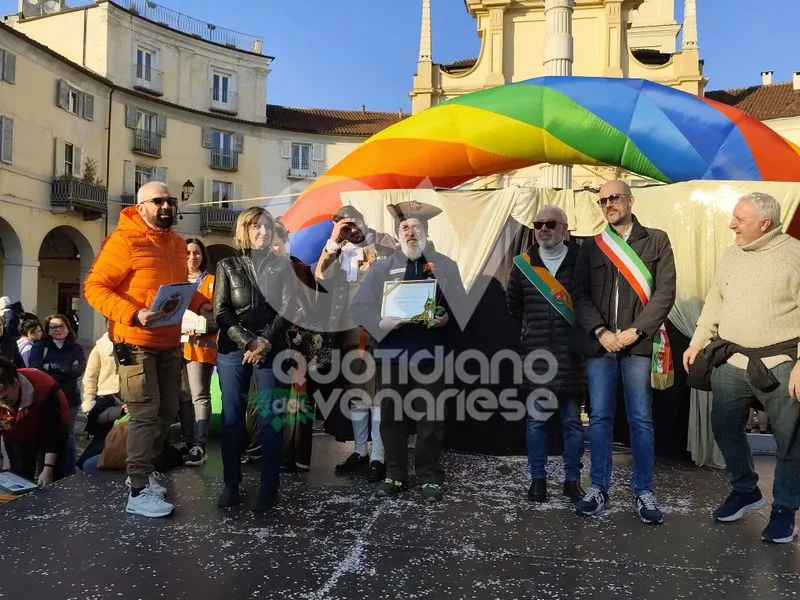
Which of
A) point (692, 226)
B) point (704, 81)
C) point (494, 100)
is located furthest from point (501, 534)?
point (704, 81)

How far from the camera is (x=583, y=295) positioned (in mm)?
3727

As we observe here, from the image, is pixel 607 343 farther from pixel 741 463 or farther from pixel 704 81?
pixel 704 81

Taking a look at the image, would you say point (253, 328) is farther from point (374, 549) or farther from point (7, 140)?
Answer: point (7, 140)

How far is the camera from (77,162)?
23.0 metres

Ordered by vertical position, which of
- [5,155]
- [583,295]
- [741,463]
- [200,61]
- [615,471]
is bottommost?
[615,471]

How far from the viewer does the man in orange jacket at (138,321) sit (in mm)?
3496

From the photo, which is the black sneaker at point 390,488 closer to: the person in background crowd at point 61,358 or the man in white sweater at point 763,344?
the man in white sweater at point 763,344

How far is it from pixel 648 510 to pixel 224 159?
2889cm

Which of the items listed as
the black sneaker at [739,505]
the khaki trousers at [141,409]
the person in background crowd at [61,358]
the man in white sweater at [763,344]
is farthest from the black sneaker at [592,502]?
the person in background crowd at [61,358]

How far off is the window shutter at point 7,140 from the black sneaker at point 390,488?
20.1 metres

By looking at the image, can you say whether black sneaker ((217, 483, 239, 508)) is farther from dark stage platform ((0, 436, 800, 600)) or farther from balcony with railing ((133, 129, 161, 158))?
balcony with railing ((133, 129, 161, 158))

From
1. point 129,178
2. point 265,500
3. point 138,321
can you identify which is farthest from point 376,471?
point 129,178

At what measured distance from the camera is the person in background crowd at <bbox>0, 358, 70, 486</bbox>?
4.25 metres

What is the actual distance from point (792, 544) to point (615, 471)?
1622 mm
